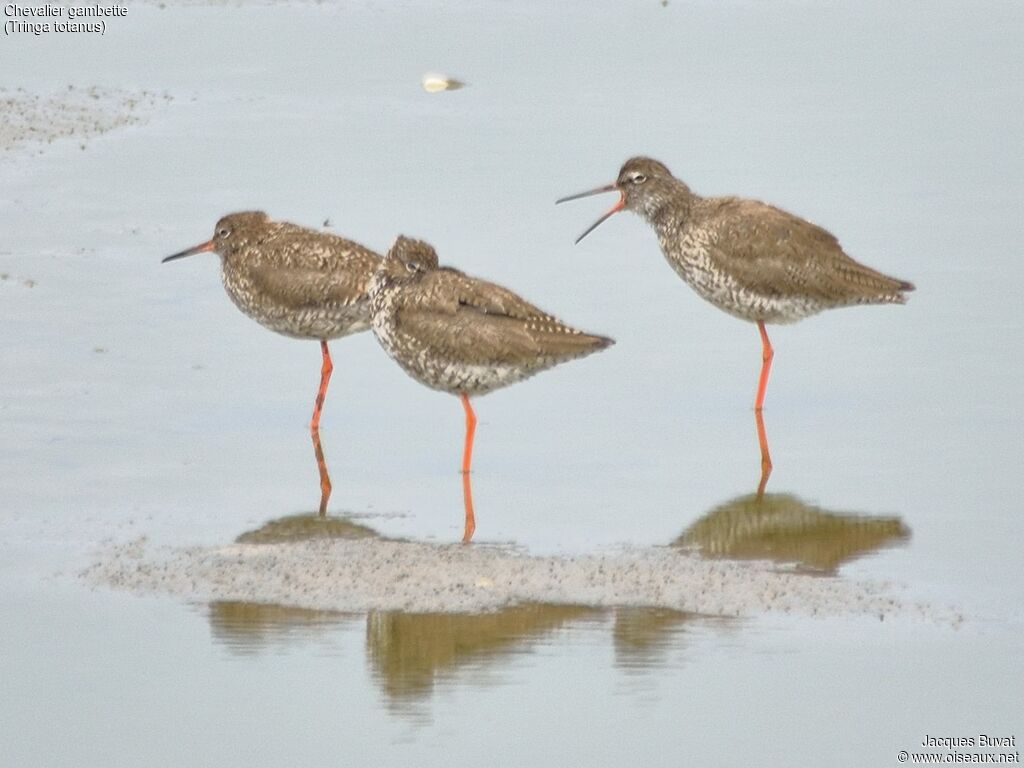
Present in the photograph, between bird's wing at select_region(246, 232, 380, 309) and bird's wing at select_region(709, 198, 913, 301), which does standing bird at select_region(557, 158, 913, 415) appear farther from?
bird's wing at select_region(246, 232, 380, 309)

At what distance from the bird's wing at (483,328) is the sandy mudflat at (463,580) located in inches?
60.6

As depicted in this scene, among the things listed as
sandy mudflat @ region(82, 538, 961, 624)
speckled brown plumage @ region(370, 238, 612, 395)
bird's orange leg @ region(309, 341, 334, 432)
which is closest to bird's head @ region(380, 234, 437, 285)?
speckled brown plumage @ region(370, 238, 612, 395)

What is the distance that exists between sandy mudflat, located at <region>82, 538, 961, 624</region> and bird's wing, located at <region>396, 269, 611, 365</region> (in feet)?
5.05

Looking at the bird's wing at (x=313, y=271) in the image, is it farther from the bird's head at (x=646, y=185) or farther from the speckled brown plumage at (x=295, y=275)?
the bird's head at (x=646, y=185)

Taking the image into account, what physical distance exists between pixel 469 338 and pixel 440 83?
7243 mm

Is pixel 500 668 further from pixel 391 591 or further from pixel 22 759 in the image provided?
pixel 22 759

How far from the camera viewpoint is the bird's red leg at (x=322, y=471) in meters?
9.52

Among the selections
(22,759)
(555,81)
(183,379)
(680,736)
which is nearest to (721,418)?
(183,379)

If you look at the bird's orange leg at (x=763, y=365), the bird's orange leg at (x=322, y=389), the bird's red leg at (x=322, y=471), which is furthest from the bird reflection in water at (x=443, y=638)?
the bird's orange leg at (x=763, y=365)

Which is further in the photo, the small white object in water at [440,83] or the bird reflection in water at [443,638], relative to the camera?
the small white object in water at [440,83]

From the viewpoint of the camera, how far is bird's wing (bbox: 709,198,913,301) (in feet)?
37.9

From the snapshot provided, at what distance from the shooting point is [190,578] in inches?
333

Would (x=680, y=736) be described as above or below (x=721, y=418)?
below

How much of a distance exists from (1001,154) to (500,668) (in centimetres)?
872
